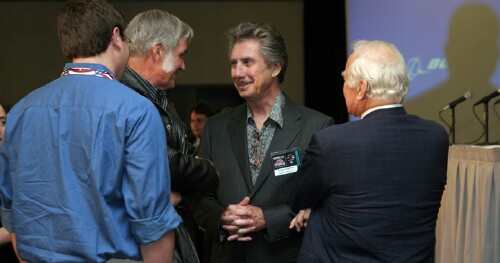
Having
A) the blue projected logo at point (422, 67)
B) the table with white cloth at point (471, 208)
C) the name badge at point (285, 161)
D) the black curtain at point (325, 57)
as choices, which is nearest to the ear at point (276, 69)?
the name badge at point (285, 161)

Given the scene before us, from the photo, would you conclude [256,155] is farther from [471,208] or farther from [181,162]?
[471,208]

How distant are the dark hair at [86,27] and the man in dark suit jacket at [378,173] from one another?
741 millimetres

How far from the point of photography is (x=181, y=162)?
1970mm

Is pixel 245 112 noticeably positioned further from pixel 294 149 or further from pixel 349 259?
pixel 349 259

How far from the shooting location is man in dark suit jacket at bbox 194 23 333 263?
8.17 ft

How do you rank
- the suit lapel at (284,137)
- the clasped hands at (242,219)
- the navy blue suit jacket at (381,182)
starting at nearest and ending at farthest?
the navy blue suit jacket at (381,182), the clasped hands at (242,219), the suit lapel at (284,137)

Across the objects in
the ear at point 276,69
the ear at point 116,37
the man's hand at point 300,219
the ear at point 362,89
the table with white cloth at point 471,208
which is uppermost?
the ear at point 116,37

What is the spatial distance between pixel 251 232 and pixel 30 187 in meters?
1.12

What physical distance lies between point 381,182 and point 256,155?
2.72ft

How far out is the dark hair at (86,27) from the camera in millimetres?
1618

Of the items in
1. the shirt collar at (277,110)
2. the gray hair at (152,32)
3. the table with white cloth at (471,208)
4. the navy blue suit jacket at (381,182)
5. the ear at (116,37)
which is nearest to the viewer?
the ear at (116,37)

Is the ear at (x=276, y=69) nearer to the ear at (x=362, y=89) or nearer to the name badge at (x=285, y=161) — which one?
the name badge at (x=285, y=161)

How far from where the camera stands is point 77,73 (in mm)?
1644

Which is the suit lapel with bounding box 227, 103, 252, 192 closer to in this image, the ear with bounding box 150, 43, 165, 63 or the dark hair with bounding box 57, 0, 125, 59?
the ear with bounding box 150, 43, 165, 63
